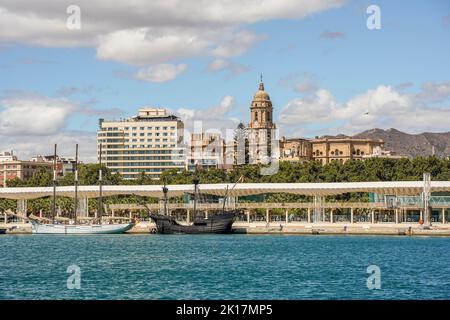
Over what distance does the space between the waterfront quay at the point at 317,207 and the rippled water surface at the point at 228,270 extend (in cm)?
2321

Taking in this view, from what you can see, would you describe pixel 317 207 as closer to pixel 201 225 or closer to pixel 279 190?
pixel 279 190

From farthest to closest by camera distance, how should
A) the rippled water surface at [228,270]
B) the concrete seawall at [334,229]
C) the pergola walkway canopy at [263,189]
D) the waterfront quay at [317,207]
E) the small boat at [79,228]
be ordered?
the small boat at [79,228] → the pergola walkway canopy at [263,189] → the waterfront quay at [317,207] → the concrete seawall at [334,229] → the rippled water surface at [228,270]

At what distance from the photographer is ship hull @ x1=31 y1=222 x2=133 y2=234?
113500mm

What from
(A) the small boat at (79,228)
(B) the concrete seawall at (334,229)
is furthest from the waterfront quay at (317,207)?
(A) the small boat at (79,228)

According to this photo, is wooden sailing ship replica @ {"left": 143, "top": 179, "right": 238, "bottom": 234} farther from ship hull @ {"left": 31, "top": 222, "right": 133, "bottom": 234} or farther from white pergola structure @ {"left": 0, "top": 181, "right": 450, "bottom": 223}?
white pergola structure @ {"left": 0, "top": 181, "right": 450, "bottom": 223}

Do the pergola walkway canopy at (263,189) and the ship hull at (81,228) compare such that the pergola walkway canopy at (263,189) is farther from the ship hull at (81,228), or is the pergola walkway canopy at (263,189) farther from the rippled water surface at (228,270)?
the rippled water surface at (228,270)

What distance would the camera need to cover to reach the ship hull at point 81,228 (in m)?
114

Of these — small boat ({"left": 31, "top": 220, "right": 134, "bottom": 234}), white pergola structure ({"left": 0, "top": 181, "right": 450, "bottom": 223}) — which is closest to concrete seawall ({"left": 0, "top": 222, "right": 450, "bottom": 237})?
small boat ({"left": 31, "top": 220, "right": 134, "bottom": 234})

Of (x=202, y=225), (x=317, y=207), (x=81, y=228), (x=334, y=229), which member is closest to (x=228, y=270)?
(x=334, y=229)

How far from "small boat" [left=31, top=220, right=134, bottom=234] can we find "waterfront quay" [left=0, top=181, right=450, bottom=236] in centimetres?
553

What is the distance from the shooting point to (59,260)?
215 feet

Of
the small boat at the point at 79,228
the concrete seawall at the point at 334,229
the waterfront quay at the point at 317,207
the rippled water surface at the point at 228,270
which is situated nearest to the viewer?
the rippled water surface at the point at 228,270
